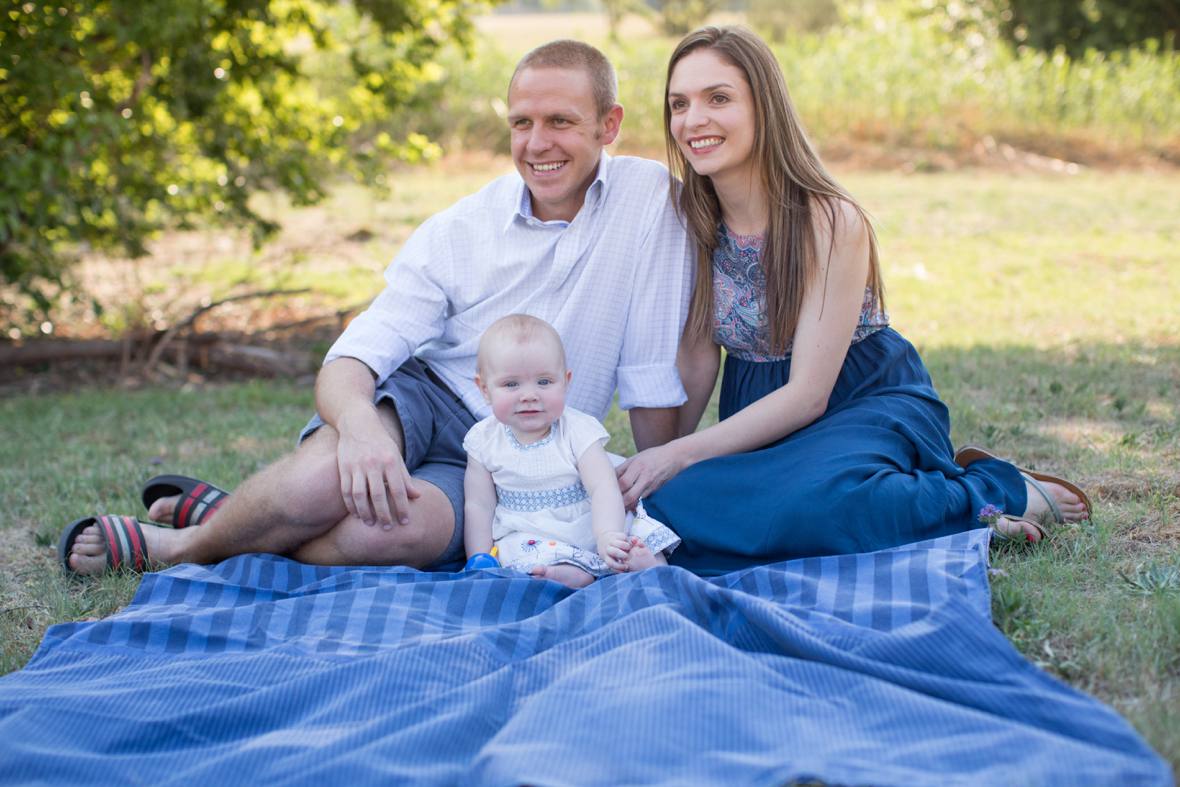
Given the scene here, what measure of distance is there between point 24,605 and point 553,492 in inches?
59.6

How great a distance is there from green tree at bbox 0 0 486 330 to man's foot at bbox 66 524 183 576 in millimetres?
3050

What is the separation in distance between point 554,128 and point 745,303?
2.64ft

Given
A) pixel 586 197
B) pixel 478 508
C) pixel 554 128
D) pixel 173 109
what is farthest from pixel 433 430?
pixel 173 109

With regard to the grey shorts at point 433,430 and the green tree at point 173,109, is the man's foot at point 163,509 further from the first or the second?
the green tree at point 173,109

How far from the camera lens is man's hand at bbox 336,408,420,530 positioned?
329cm

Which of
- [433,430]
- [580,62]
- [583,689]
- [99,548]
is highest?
[580,62]

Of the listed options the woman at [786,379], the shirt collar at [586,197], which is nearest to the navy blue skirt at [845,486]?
the woman at [786,379]

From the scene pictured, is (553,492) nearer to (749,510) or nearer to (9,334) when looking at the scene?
(749,510)

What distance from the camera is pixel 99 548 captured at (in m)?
3.58

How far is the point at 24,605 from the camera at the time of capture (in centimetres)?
338

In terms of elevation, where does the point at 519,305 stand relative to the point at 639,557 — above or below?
above

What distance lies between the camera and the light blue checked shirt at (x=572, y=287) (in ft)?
A: 12.4

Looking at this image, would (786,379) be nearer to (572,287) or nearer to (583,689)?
(572,287)

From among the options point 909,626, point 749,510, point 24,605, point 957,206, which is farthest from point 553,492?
point 957,206
